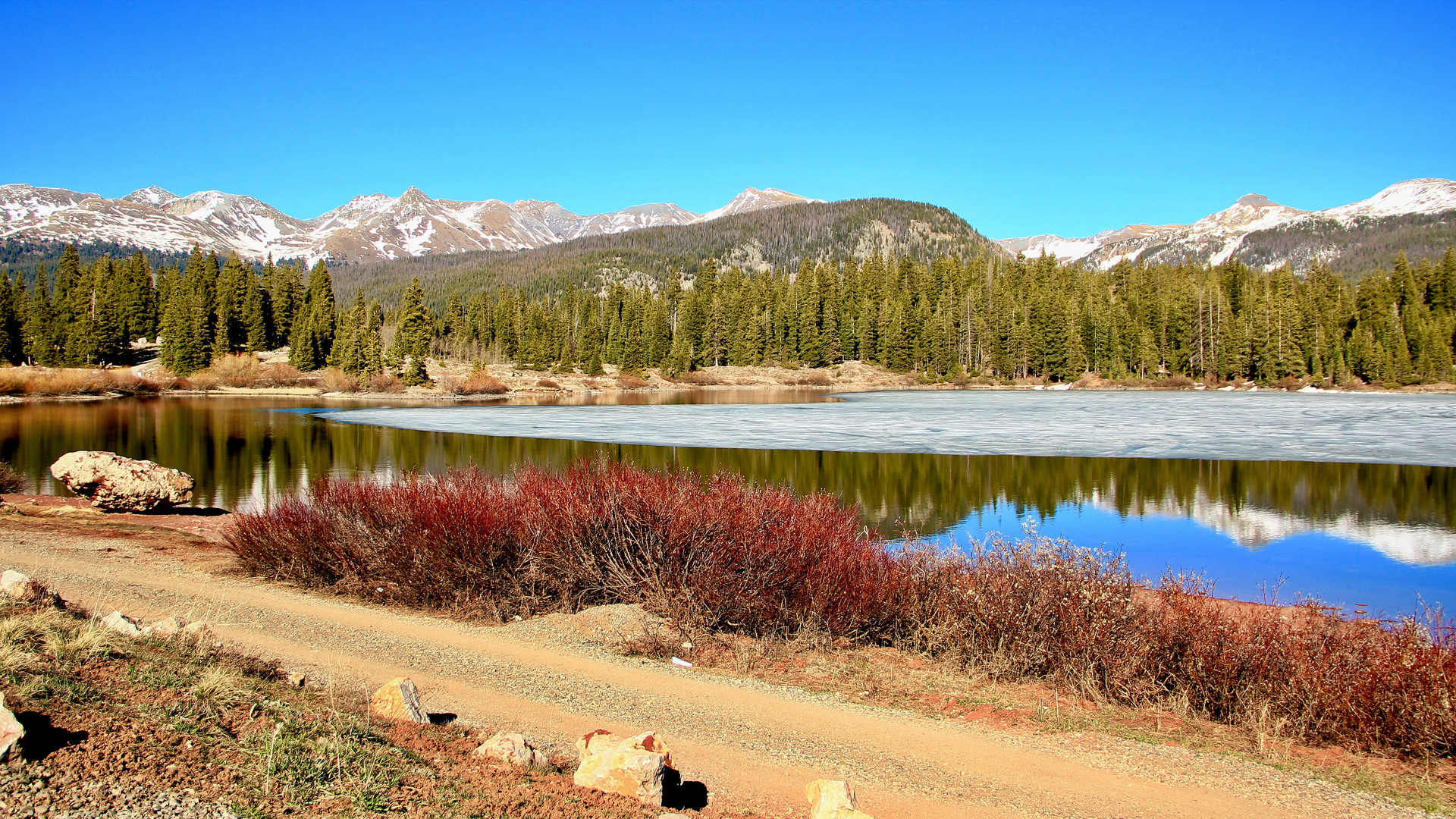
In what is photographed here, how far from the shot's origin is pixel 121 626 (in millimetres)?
7258

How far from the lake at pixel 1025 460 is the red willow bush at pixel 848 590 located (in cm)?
166

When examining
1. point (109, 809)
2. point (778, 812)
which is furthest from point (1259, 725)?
point (109, 809)

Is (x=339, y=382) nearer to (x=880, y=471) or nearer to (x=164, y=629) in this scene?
(x=880, y=471)

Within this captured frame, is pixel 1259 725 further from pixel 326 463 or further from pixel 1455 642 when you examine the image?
pixel 326 463

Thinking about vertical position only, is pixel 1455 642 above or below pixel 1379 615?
above

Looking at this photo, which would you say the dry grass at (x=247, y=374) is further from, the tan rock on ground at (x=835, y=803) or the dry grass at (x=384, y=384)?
the tan rock on ground at (x=835, y=803)

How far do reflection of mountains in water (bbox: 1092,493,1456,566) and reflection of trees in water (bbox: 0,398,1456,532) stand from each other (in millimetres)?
232

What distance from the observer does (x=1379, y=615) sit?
11633 mm

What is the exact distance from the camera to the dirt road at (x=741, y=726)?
6090 mm

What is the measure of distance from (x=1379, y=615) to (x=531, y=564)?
11.2 m

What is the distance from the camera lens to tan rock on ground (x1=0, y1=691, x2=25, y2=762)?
4.18m

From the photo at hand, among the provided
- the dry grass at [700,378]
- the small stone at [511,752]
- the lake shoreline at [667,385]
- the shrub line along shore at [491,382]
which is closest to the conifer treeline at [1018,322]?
the dry grass at [700,378]

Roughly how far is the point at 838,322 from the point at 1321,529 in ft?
355

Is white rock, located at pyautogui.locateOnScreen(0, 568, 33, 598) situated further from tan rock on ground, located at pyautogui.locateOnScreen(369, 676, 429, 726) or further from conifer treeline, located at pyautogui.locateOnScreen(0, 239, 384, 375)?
conifer treeline, located at pyautogui.locateOnScreen(0, 239, 384, 375)
